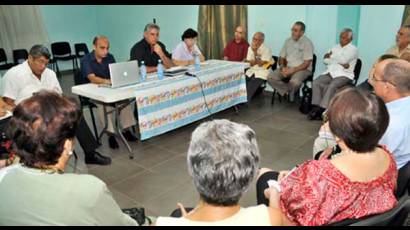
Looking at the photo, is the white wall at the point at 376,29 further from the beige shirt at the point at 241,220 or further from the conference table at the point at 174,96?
the beige shirt at the point at 241,220

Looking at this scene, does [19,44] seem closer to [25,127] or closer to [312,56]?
[312,56]

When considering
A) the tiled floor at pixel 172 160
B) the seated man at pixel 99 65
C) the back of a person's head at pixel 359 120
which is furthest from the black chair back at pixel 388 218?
the seated man at pixel 99 65

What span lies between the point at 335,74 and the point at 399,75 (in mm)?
2640

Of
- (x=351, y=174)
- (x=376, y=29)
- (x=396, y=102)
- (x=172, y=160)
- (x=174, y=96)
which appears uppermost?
(x=376, y=29)

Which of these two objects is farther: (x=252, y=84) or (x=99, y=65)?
(x=252, y=84)

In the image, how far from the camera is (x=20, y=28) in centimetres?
721

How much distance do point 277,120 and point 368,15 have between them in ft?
6.06

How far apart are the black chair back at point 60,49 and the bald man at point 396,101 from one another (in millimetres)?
7037

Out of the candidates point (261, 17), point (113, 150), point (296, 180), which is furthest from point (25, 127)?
point (261, 17)

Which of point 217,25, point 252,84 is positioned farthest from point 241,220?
point 217,25

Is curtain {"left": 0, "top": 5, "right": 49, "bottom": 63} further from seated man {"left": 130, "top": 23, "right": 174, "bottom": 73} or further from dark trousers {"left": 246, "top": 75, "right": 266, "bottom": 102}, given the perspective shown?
dark trousers {"left": 246, "top": 75, "right": 266, "bottom": 102}

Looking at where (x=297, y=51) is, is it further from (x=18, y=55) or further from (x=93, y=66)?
(x=18, y=55)

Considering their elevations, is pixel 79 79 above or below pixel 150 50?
below

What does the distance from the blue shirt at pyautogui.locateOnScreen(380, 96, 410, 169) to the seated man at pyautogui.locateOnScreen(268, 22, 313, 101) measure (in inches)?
116
